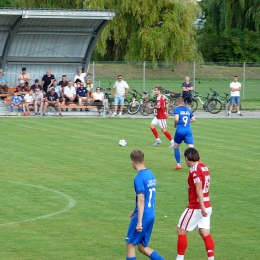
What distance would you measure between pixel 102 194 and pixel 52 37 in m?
23.3

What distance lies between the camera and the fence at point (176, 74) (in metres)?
44.5

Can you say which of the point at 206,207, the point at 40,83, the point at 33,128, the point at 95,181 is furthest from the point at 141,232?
the point at 40,83

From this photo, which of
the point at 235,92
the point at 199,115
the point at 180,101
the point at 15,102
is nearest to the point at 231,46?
the point at 235,92

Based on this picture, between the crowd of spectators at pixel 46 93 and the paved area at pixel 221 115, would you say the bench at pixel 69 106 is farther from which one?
the paved area at pixel 221 115

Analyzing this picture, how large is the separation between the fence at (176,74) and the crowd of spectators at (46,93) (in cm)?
788

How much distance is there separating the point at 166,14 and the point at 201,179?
127 ft

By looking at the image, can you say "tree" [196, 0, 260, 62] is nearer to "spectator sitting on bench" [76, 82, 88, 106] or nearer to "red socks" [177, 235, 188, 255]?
"spectator sitting on bench" [76, 82, 88, 106]

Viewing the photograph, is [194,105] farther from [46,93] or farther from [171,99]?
[46,93]

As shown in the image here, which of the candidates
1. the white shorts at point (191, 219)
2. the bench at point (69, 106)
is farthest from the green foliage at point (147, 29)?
the white shorts at point (191, 219)

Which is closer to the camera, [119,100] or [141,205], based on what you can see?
[141,205]

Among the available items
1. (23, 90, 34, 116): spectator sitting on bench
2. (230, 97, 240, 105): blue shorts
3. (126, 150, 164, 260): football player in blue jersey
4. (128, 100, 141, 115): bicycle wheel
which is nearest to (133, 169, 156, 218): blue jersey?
(126, 150, 164, 260): football player in blue jersey

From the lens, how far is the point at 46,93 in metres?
33.6

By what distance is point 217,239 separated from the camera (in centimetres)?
1093

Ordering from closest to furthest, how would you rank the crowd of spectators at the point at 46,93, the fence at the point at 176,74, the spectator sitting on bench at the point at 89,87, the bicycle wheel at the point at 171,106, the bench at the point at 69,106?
the crowd of spectators at the point at 46,93
the bench at the point at 69,106
the spectator sitting on bench at the point at 89,87
the bicycle wheel at the point at 171,106
the fence at the point at 176,74
